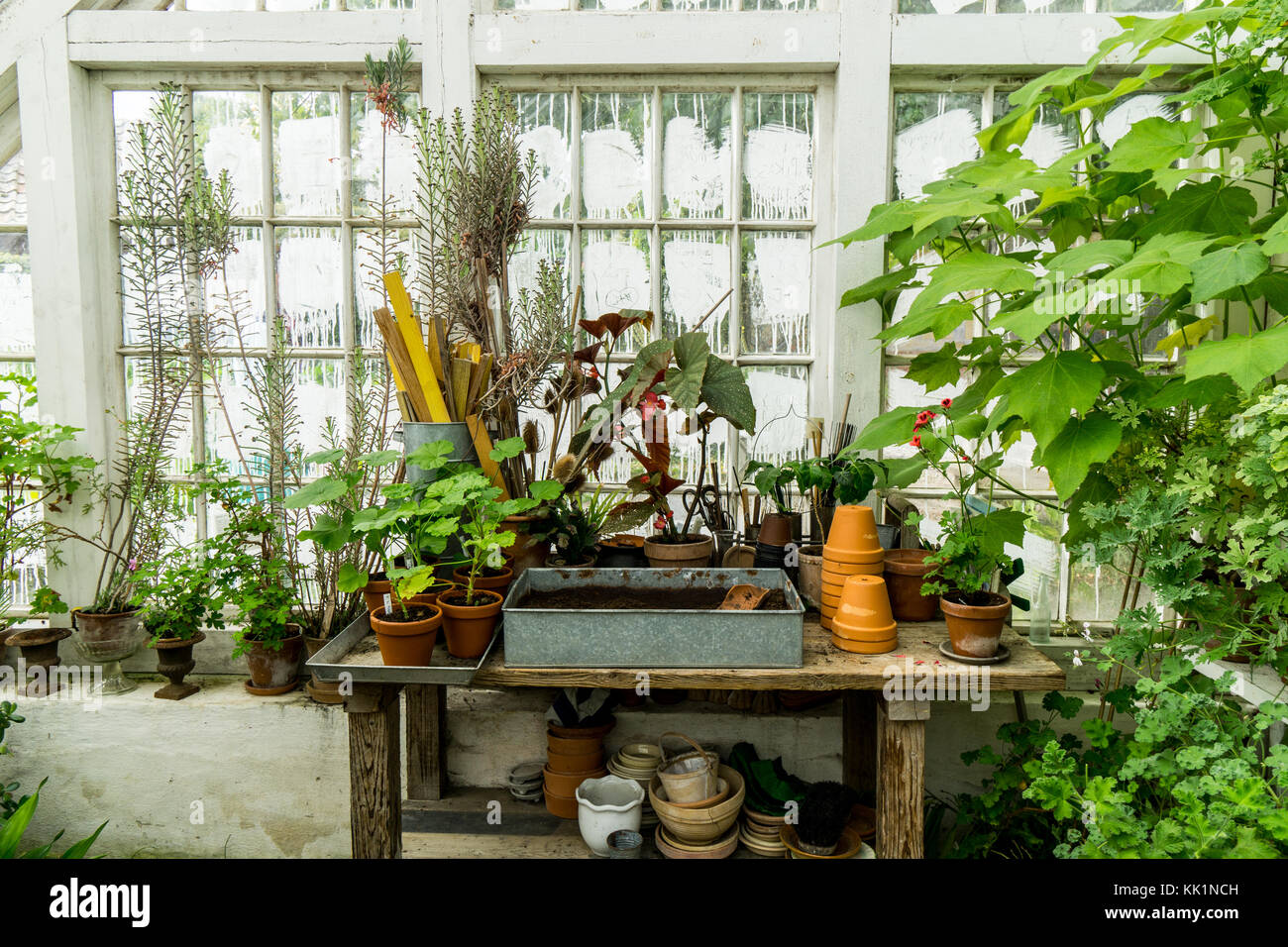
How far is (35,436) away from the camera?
2.25 m

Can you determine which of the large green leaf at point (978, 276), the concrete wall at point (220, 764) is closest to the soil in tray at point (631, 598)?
the concrete wall at point (220, 764)

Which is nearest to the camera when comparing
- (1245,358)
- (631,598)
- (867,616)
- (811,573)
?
(1245,358)

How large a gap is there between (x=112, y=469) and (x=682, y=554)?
1813 mm

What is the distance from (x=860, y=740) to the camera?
2.22 meters

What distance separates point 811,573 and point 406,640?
97cm

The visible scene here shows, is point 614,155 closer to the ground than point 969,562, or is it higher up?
higher up

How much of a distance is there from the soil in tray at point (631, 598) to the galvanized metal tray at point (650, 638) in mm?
67

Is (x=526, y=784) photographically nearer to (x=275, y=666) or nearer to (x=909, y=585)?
(x=275, y=666)

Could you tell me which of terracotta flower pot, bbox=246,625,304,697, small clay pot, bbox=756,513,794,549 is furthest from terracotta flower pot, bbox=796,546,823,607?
terracotta flower pot, bbox=246,625,304,697

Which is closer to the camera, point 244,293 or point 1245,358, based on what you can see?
point 1245,358

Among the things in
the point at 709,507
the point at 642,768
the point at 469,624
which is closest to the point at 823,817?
the point at 642,768

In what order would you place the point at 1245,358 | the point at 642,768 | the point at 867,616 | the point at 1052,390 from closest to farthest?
the point at 1245,358 → the point at 1052,390 → the point at 867,616 → the point at 642,768

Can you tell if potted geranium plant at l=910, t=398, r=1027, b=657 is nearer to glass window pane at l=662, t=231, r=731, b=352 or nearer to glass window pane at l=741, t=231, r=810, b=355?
glass window pane at l=741, t=231, r=810, b=355
